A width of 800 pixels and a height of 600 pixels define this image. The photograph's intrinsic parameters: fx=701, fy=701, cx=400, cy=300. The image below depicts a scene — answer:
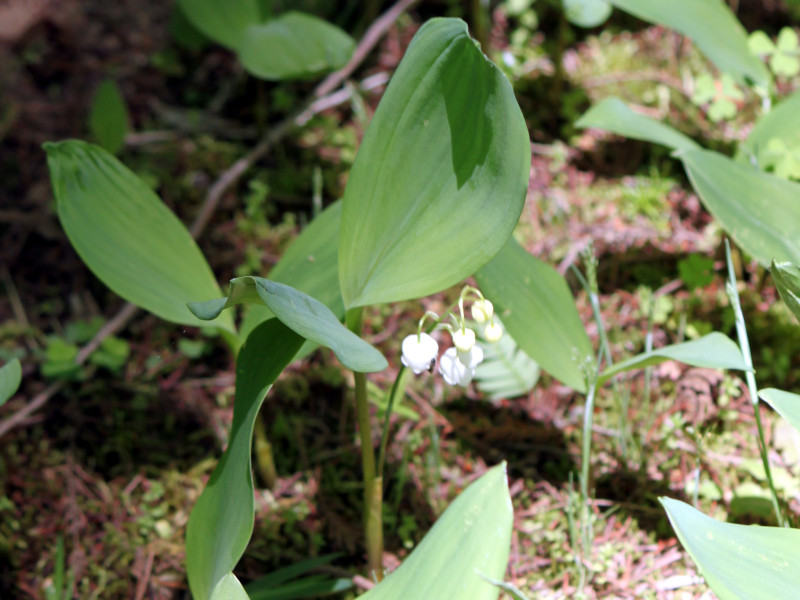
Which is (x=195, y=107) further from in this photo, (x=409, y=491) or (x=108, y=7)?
(x=409, y=491)

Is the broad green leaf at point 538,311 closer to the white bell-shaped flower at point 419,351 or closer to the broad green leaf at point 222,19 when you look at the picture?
the white bell-shaped flower at point 419,351

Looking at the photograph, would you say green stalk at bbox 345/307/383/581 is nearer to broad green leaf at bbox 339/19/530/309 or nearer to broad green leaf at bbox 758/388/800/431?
broad green leaf at bbox 339/19/530/309

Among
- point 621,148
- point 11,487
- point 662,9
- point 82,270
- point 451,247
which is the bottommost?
point 11,487

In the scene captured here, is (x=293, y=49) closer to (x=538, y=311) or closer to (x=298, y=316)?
(x=538, y=311)

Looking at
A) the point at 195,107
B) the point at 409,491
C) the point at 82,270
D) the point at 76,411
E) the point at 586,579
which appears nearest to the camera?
the point at 586,579

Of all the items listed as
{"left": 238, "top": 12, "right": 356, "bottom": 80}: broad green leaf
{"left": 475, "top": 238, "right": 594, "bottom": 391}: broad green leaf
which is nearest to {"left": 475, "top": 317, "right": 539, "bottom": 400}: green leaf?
{"left": 475, "top": 238, "right": 594, "bottom": 391}: broad green leaf

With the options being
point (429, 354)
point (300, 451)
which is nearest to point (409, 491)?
point (300, 451)
